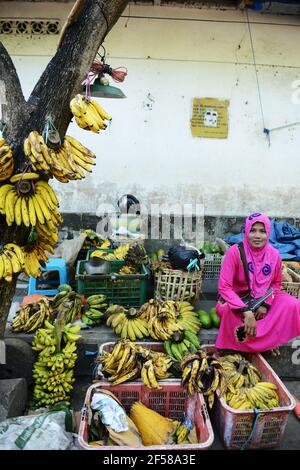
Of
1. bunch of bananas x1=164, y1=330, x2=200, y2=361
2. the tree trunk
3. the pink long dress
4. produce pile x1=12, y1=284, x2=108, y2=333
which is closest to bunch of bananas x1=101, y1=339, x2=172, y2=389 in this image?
bunch of bananas x1=164, y1=330, x2=200, y2=361

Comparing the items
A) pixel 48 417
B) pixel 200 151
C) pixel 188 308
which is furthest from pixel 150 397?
pixel 200 151

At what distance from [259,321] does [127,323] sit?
1303mm

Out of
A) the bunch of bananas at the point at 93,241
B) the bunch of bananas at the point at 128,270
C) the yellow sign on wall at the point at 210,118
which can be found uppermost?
the yellow sign on wall at the point at 210,118

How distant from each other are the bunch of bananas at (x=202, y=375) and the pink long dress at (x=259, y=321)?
60 centimetres

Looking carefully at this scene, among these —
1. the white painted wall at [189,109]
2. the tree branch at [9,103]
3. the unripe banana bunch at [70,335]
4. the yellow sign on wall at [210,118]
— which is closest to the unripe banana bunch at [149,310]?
the unripe banana bunch at [70,335]

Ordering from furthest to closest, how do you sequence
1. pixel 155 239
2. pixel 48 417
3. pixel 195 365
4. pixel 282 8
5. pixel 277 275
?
1. pixel 155 239
2. pixel 282 8
3. pixel 277 275
4. pixel 195 365
5. pixel 48 417

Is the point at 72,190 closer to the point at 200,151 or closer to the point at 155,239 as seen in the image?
the point at 155,239

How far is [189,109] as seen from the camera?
241 inches

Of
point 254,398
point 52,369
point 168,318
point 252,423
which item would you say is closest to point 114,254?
point 168,318

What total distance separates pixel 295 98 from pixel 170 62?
2.19 metres

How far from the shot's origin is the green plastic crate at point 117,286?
13.6ft

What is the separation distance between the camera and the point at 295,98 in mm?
6223

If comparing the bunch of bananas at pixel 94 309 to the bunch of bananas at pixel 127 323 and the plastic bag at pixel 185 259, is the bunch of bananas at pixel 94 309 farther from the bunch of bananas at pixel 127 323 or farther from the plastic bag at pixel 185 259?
the plastic bag at pixel 185 259

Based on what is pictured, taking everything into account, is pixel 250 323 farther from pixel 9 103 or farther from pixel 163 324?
pixel 9 103
